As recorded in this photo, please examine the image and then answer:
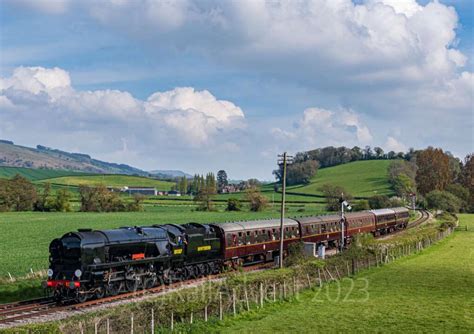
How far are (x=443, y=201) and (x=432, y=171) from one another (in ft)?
65.5

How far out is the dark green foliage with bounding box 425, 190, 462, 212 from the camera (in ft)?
431

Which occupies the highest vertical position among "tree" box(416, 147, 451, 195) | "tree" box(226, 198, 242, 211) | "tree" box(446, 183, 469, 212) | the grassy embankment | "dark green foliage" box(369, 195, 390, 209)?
"tree" box(416, 147, 451, 195)

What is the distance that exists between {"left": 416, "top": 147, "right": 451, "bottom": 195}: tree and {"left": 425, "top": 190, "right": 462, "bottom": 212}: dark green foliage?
50.0ft

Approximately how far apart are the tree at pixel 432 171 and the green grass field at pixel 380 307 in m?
107

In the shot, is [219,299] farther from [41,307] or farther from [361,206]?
[361,206]

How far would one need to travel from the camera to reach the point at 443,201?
132 m

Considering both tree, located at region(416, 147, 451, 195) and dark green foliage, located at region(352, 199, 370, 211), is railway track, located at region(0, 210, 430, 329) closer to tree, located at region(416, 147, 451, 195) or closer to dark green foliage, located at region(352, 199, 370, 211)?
dark green foliage, located at region(352, 199, 370, 211)

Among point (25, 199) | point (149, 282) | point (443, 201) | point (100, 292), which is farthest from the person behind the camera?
point (443, 201)

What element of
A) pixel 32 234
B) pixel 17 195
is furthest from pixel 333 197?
pixel 32 234

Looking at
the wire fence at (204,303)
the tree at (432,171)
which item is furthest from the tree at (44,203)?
the wire fence at (204,303)

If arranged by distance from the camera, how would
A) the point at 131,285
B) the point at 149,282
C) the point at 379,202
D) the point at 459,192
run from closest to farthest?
1. the point at 131,285
2. the point at 149,282
3. the point at 379,202
4. the point at 459,192

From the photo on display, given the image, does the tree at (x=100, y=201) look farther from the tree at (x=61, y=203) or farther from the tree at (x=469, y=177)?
the tree at (x=469, y=177)

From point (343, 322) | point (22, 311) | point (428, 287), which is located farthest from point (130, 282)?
point (428, 287)

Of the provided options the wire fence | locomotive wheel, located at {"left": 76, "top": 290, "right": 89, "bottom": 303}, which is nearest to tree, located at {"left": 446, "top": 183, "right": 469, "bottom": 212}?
the wire fence
